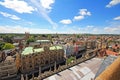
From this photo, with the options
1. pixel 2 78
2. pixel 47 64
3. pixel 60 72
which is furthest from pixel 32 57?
pixel 60 72

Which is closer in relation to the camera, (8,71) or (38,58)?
(8,71)

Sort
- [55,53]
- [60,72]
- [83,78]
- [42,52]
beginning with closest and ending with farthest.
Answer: [83,78], [60,72], [42,52], [55,53]

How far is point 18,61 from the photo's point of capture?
115 ft

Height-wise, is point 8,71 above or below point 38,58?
below

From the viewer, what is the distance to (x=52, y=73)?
25297 mm

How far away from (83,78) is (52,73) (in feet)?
19.5

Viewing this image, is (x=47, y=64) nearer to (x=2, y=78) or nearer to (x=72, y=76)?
(x=2, y=78)

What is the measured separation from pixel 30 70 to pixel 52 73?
44.4 feet

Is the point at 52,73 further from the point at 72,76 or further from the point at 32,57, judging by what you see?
the point at 32,57

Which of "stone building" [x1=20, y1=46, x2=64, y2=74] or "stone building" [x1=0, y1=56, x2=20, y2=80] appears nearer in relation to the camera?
"stone building" [x1=0, y1=56, x2=20, y2=80]

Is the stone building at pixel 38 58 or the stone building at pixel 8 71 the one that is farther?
the stone building at pixel 38 58

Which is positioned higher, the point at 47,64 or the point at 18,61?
the point at 18,61

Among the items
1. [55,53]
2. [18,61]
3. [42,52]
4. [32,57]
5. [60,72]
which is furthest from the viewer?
[55,53]

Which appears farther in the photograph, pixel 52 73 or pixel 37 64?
pixel 37 64
